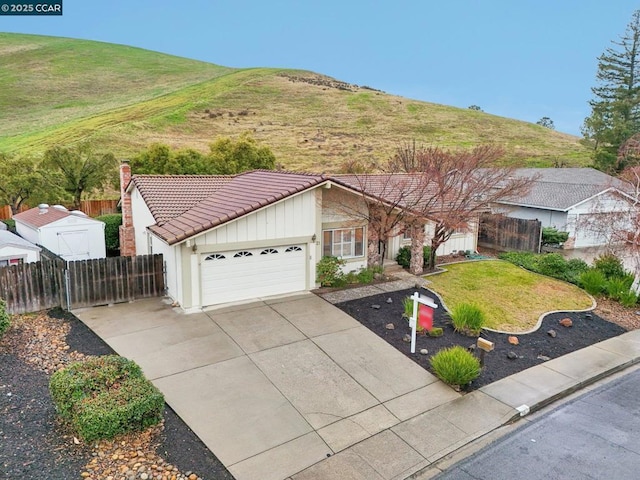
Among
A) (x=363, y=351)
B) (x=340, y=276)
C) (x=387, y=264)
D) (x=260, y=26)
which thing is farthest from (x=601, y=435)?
(x=260, y=26)

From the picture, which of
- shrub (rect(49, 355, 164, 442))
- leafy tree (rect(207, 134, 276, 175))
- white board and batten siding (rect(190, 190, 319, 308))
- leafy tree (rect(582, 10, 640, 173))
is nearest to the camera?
shrub (rect(49, 355, 164, 442))

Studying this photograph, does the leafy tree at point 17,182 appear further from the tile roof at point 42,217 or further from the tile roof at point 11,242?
the tile roof at point 11,242

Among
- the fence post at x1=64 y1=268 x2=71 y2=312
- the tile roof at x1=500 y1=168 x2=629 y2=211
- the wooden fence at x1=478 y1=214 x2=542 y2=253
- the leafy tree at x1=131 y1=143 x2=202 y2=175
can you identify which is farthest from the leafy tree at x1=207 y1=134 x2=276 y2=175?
the fence post at x1=64 y1=268 x2=71 y2=312

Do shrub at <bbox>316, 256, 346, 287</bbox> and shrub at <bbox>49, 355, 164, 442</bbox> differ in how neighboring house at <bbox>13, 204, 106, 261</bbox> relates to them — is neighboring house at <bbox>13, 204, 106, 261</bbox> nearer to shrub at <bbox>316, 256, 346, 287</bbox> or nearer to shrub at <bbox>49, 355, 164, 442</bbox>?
shrub at <bbox>316, 256, 346, 287</bbox>

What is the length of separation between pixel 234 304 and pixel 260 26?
136 meters

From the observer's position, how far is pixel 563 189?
84.2 feet

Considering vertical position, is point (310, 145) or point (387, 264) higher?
point (310, 145)

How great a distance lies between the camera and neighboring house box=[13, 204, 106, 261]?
53.2ft

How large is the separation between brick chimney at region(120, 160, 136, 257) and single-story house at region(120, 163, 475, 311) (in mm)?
1158

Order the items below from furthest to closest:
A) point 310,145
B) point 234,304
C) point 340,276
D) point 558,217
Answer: point 310,145, point 558,217, point 340,276, point 234,304

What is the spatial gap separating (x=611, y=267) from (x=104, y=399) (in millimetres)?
16882

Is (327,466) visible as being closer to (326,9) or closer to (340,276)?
(340,276)

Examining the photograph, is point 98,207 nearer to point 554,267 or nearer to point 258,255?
point 258,255

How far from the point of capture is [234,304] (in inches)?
508
